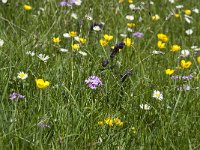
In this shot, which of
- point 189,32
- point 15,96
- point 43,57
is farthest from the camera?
point 189,32

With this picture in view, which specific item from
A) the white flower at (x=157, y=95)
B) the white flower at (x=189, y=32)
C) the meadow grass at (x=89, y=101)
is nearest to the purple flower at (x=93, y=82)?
the meadow grass at (x=89, y=101)

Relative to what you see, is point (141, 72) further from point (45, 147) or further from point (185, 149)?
point (45, 147)

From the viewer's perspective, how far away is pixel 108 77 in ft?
9.23

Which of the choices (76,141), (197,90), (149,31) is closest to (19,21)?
(149,31)

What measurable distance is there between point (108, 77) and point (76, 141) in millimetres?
693

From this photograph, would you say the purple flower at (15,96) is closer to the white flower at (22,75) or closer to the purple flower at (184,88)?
the white flower at (22,75)

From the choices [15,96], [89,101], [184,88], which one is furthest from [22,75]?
[184,88]

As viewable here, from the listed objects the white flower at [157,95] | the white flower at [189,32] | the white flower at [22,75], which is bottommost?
the white flower at [189,32]

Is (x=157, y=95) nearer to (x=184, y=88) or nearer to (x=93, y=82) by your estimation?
(x=184, y=88)

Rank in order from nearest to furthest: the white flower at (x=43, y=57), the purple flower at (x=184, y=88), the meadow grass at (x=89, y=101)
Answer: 1. the meadow grass at (x=89, y=101)
2. the purple flower at (x=184, y=88)
3. the white flower at (x=43, y=57)

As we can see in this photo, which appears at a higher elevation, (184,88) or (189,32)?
(184,88)

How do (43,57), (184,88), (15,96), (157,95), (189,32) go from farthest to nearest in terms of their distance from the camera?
(189,32), (43,57), (184,88), (157,95), (15,96)

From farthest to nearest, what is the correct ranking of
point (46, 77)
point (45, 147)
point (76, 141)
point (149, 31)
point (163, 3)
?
point (163, 3) → point (149, 31) → point (46, 77) → point (76, 141) → point (45, 147)

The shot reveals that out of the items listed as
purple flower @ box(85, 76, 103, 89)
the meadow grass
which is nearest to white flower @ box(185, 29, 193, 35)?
the meadow grass
